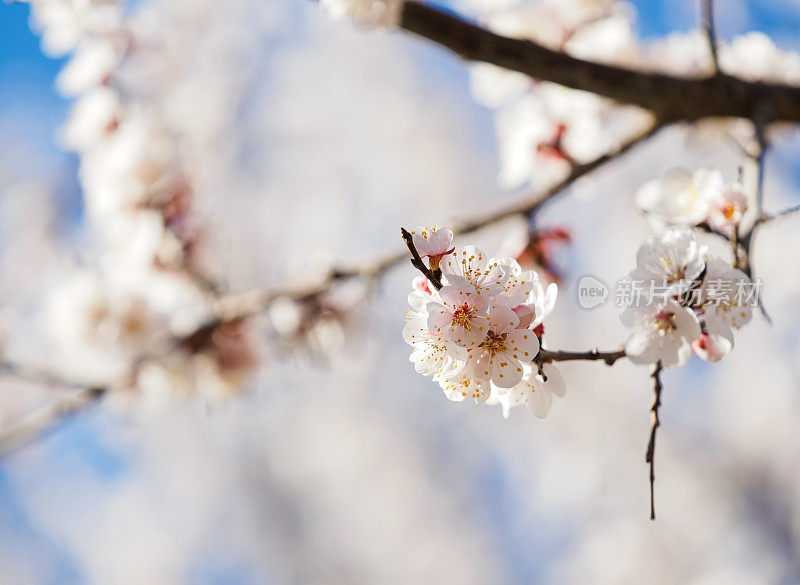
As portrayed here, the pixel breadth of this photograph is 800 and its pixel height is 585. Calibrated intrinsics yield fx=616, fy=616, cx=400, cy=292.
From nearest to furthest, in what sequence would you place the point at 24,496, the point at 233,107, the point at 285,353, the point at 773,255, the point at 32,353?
the point at 285,353, the point at 773,255, the point at 32,353, the point at 233,107, the point at 24,496

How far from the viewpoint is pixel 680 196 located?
102 centimetres

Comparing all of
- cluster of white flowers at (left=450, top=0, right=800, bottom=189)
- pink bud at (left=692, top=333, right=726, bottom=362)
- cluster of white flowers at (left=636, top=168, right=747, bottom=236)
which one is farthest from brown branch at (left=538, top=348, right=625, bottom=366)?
cluster of white flowers at (left=450, top=0, right=800, bottom=189)

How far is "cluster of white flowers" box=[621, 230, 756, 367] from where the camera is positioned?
71 cm

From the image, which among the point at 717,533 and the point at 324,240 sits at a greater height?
the point at 324,240

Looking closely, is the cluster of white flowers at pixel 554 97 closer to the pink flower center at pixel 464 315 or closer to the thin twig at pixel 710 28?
the thin twig at pixel 710 28

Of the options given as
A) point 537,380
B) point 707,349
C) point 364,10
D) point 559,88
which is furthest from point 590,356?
point 559,88

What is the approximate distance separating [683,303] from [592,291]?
24 centimetres

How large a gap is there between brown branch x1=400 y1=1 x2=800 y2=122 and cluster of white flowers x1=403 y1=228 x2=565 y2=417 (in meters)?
0.65

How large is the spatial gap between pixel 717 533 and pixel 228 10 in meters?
6.07

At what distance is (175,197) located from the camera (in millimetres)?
2000

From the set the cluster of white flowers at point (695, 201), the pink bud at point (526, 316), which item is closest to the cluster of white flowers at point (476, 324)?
the pink bud at point (526, 316)

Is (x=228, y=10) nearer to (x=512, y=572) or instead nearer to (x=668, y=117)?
(x=668, y=117)

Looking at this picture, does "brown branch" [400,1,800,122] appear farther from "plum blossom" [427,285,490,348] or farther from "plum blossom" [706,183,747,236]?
"plum blossom" [427,285,490,348]

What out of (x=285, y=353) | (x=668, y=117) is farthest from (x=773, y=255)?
(x=285, y=353)
